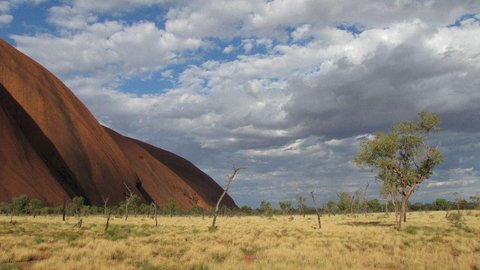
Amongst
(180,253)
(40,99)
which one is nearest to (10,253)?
(180,253)

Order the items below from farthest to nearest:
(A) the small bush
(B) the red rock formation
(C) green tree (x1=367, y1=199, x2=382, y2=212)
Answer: (C) green tree (x1=367, y1=199, x2=382, y2=212) < (B) the red rock formation < (A) the small bush

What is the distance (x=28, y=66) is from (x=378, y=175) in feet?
331

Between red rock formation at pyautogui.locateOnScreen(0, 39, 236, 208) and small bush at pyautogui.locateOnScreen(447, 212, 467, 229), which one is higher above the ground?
red rock formation at pyautogui.locateOnScreen(0, 39, 236, 208)

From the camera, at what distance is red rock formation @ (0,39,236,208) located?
88.1 metres

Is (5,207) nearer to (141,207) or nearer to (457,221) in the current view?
(141,207)

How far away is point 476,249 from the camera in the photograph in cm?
2055

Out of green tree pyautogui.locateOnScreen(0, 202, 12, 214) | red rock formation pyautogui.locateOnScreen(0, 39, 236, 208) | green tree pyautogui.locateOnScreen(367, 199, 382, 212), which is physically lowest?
green tree pyautogui.locateOnScreen(0, 202, 12, 214)

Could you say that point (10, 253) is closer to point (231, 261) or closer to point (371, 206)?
point (231, 261)

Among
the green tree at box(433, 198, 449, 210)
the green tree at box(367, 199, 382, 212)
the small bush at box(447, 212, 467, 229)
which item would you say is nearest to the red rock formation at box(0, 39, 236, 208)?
the small bush at box(447, 212, 467, 229)

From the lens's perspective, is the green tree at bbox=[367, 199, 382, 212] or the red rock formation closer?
the red rock formation

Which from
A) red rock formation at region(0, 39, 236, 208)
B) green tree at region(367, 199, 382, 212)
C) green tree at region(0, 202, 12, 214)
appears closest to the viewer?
green tree at region(0, 202, 12, 214)

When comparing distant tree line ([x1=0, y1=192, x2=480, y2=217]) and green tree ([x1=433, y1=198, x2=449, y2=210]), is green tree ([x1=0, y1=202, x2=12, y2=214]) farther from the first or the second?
green tree ([x1=433, y1=198, x2=449, y2=210])

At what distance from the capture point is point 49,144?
322 ft

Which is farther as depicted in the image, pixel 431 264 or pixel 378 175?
pixel 378 175
